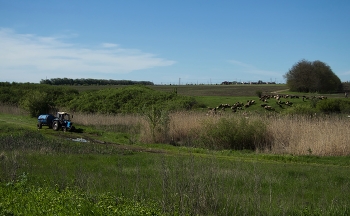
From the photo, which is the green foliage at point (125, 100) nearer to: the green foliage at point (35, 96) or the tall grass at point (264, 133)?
the green foliage at point (35, 96)

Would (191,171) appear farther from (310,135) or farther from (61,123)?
(61,123)

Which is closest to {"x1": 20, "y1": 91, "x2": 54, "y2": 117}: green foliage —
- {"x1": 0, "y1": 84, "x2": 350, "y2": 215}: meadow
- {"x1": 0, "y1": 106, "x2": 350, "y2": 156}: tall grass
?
{"x1": 0, "y1": 84, "x2": 350, "y2": 215}: meadow

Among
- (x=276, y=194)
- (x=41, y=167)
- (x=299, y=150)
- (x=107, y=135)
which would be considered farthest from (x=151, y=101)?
(x=276, y=194)

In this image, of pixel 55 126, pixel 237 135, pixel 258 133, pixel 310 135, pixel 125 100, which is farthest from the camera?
pixel 125 100

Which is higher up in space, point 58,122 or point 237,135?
point 237,135

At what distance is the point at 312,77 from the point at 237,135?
52.7 m

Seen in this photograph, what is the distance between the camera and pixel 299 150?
20.6 metres

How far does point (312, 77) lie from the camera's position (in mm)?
71312

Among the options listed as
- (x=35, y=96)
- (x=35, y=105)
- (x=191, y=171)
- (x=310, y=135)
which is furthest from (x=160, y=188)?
(x=35, y=96)

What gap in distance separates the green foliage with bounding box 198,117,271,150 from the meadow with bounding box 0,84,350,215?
59 millimetres

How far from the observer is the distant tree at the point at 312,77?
7144 cm

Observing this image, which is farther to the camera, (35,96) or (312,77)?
(312,77)

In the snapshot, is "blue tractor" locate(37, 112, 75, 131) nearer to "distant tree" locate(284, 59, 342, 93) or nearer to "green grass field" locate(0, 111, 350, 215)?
"green grass field" locate(0, 111, 350, 215)

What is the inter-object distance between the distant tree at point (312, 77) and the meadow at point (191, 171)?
49487 mm
